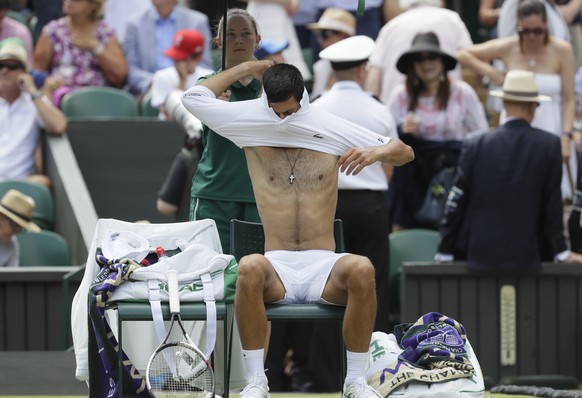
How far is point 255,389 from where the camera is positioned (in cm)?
703

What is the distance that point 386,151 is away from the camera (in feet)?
24.1

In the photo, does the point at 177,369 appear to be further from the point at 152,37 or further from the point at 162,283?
the point at 152,37

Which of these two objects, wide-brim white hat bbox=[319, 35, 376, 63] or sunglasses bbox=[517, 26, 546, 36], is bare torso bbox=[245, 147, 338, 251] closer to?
A: wide-brim white hat bbox=[319, 35, 376, 63]

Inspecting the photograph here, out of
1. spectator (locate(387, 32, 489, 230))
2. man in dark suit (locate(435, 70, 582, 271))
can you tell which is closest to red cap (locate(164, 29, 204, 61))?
spectator (locate(387, 32, 489, 230))

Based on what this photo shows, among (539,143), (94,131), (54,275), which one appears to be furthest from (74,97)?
(539,143)

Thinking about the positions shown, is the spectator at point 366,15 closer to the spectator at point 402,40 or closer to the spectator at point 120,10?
the spectator at point 402,40

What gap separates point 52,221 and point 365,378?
5373 mm

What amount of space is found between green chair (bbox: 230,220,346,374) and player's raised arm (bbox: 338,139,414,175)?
624 millimetres

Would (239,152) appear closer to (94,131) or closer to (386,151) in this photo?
(386,151)

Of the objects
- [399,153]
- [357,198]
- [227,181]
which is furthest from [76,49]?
[399,153]

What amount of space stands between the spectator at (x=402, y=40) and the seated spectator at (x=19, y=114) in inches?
103

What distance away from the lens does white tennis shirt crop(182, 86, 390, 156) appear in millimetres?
7457

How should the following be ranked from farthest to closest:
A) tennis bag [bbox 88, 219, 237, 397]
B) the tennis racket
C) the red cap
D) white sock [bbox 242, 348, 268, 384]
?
the red cap
white sock [bbox 242, 348, 268, 384]
tennis bag [bbox 88, 219, 237, 397]
the tennis racket

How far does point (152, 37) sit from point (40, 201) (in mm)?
2427
